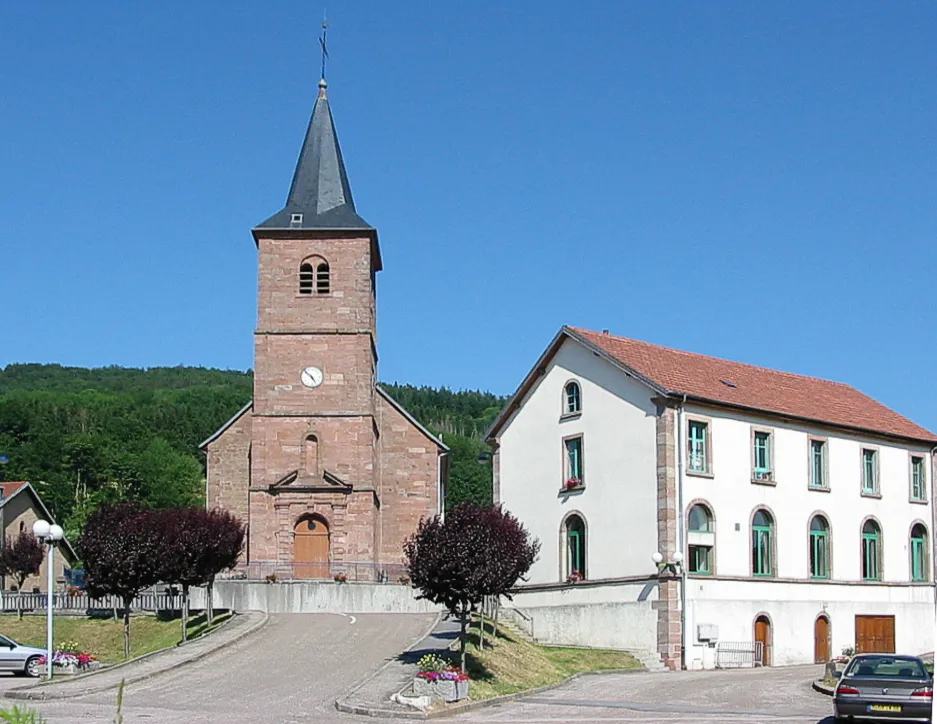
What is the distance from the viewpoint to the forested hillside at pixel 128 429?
108562 mm

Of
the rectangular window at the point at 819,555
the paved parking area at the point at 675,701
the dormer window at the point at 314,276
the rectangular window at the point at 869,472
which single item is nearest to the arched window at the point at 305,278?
the dormer window at the point at 314,276

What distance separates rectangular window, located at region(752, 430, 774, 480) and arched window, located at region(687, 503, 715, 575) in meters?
2.72

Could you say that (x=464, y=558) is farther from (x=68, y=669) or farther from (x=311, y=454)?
(x=311, y=454)

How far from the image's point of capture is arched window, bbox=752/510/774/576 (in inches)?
1629

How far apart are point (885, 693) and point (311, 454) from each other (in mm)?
36252

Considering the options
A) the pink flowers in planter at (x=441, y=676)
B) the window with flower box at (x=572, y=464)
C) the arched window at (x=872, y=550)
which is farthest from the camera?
the arched window at (x=872, y=550)

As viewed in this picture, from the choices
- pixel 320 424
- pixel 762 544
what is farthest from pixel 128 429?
pixel 762 544

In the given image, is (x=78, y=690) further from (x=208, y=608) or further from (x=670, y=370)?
(x=670, y=370)

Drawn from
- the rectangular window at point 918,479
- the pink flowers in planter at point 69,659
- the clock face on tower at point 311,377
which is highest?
the clock face on tower at point 311,377

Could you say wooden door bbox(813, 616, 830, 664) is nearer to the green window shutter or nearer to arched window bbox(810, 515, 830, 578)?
arched window bbox(810, 515, 830, 578)

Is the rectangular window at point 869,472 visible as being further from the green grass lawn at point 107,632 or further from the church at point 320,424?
the green grass lawn at point 107,632

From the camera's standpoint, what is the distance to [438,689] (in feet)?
83.8

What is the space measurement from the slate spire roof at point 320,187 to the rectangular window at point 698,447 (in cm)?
2171

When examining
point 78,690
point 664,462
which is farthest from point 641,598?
point 78,690
